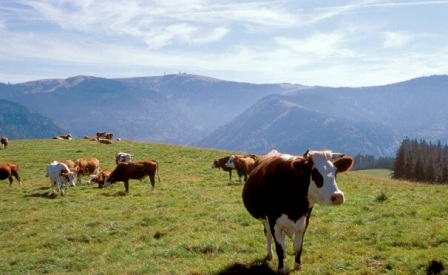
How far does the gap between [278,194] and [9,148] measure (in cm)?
5064

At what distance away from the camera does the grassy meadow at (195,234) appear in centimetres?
1055

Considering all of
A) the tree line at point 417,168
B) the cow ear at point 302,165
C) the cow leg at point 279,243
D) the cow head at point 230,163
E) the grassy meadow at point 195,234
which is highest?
the cow ear at point 302,165

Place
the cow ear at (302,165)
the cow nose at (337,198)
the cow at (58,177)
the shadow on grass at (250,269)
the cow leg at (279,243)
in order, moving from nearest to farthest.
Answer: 1. the cow nose at (337,198)
2. the cow ear at (302,165)
3. the cow leg at (279,243)
4. the shadow on grass at (250,269)
5. the cow at (58,177)

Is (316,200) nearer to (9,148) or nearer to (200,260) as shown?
(200,260)

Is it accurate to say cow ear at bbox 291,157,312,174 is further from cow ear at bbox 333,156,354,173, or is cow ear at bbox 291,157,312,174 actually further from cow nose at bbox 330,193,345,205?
cow nose at bbox 330,193,345,205

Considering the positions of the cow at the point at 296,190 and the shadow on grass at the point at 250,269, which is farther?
the shadow on grass at the point at 250,269

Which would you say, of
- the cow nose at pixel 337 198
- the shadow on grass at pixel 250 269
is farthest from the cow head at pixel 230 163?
the cow nose at pixel 337 198

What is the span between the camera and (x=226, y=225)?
609 inches

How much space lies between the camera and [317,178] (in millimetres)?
8812

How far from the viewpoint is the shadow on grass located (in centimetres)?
990

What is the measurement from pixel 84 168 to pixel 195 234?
20039 millimetres

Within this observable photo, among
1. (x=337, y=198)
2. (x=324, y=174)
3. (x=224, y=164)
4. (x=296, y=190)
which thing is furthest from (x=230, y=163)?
(x=337, y=198)

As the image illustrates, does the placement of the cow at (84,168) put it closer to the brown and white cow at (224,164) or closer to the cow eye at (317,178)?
the brown and white cow at (224,164)

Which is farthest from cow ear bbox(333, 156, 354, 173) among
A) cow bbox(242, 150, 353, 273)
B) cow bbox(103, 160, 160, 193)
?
cow bbox(103, 160, 160, 193)
